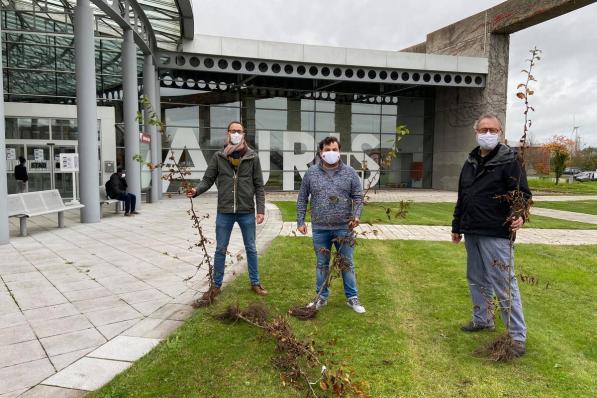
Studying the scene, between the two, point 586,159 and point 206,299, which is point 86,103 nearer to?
point 206,299

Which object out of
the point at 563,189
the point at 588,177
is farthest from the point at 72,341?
the point at 588,177

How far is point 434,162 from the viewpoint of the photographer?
87.6 feet

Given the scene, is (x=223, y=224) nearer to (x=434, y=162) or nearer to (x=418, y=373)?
(x=418, y=373)

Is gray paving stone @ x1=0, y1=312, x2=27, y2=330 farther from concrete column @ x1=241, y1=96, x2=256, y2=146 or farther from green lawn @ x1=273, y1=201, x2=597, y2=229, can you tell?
concrete column @ x1=241, y1=96, x2=256, y2=146

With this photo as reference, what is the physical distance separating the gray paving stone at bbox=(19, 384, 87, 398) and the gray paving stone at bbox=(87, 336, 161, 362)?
49cm

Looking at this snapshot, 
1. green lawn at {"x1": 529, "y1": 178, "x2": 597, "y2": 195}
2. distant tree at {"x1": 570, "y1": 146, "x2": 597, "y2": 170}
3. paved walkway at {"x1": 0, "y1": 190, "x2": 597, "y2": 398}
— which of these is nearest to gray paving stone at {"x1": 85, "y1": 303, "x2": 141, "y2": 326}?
paved walkway at {"x1": 0, "y1": 190, "x2": 597, "y2": 398}

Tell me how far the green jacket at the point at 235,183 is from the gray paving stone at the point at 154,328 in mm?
1252

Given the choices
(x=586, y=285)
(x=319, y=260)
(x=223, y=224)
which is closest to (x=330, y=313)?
(x=319, y=260)

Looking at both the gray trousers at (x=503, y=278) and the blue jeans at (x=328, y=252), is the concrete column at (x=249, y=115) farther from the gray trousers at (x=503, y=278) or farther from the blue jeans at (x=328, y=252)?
the gray trousers at (x=503, y=278)

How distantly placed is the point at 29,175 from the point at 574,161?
5252 centimetres

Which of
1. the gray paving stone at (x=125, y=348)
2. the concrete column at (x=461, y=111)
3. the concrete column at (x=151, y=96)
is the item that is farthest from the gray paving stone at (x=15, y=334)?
the concrete column at (x=461, y=111)

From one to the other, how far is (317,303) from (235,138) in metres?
1.90

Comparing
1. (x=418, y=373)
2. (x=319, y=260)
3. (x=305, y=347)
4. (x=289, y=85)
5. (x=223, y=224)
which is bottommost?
(x=418, y=373)

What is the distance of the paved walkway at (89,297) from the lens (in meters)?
3.19
